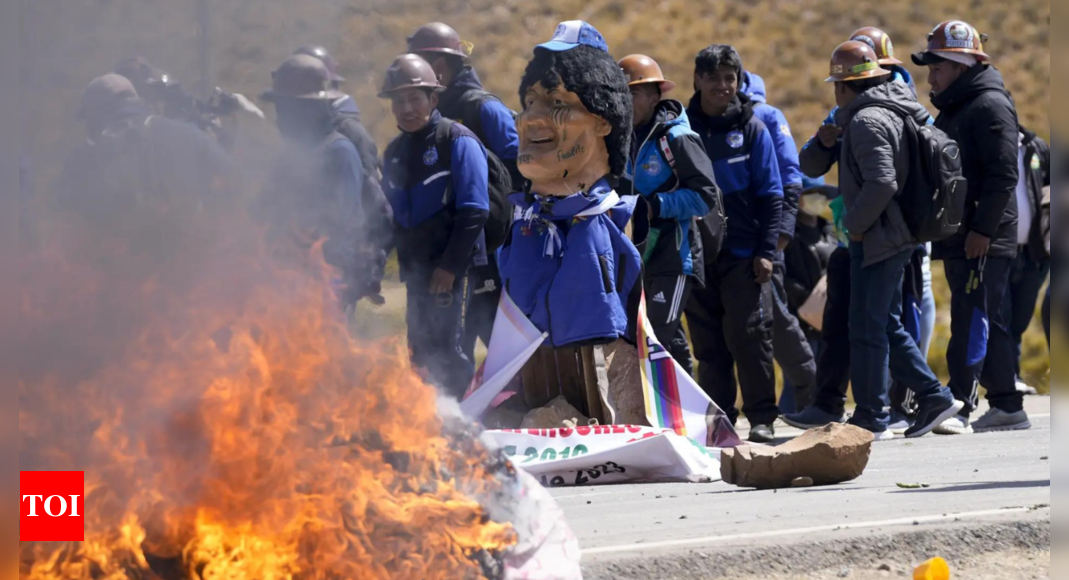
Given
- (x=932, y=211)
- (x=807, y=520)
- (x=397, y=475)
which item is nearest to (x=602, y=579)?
(x=397, y=475)

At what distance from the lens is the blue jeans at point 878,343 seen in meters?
9.01

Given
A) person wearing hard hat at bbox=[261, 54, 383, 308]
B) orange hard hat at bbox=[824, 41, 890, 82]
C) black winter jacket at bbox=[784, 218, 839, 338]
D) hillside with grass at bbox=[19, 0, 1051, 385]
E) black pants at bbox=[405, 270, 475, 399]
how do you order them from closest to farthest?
hillside with grass at bbox=[19, 0, 1051, 385]
person wearing hard hat at bbox=[261, 54, 383, 308]
black pants at bbox=[405, 270, 475, 399]
orange hard hat at bbox=[824, 41, 890, 82]
black winter jacket at bbox=[784, 218, 839, 338]

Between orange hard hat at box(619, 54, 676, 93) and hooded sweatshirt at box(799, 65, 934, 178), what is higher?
orange hard hat at box(619, 54, 676, 93)

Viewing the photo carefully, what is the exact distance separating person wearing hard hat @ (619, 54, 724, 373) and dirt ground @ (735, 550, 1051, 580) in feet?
10.7

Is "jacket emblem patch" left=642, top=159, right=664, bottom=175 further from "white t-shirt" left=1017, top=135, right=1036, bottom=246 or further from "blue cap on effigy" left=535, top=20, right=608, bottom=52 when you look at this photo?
"white t-shirt" left=1017, top=135, right=1036, bottom=246

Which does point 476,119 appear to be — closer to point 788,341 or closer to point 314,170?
point 788,341

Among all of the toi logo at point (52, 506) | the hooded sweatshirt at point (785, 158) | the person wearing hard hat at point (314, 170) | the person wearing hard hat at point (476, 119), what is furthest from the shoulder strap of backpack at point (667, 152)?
the toi logo at point (52, 506)

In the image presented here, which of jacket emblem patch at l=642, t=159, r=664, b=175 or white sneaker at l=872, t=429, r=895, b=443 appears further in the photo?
white sneaker at l=872, t=429, r=895, b=443

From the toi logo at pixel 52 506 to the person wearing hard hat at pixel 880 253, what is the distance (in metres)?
5.84

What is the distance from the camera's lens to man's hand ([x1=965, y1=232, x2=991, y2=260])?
948cm

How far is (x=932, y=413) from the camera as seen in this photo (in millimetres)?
9156

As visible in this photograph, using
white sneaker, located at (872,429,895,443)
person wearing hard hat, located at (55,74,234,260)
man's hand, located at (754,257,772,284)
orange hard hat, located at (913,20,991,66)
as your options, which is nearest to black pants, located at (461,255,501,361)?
man's hand, located at (754,257,772,284)

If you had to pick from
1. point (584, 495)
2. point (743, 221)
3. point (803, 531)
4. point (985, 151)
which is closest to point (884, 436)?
point (743, 221)

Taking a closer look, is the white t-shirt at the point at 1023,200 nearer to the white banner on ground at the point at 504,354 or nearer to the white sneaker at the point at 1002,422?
the white sneaker at the point at 1002,422
